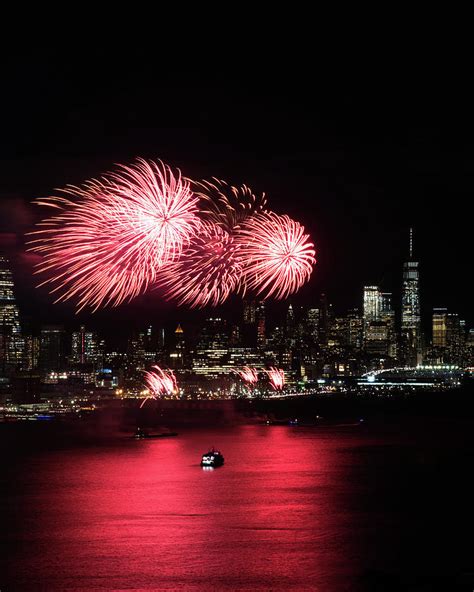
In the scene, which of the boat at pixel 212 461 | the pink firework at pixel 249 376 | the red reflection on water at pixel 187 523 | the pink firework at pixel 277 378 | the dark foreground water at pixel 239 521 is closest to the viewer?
the dark foreground water at pixel 239 521

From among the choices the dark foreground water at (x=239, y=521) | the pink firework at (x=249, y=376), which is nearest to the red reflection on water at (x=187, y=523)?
the dark foreground water at (x=239, y=521)

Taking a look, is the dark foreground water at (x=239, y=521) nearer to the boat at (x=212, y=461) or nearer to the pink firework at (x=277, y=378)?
the boat at (x=212, y=461)

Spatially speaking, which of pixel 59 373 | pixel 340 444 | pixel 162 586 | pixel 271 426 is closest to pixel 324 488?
pixel 162 586

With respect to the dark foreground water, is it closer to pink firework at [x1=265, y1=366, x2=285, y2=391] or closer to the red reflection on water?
the red reflection on water

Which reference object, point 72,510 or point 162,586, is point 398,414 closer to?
point 72,510

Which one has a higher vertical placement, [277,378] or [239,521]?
[277,378]

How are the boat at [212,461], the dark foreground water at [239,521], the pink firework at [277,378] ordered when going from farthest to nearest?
the pink firework at [277,378]
the boat at [212,461]
the dark foreground water at [239,521]

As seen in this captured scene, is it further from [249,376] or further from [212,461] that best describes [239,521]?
[249,376]

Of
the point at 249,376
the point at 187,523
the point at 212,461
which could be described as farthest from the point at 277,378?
the point at 187,523
